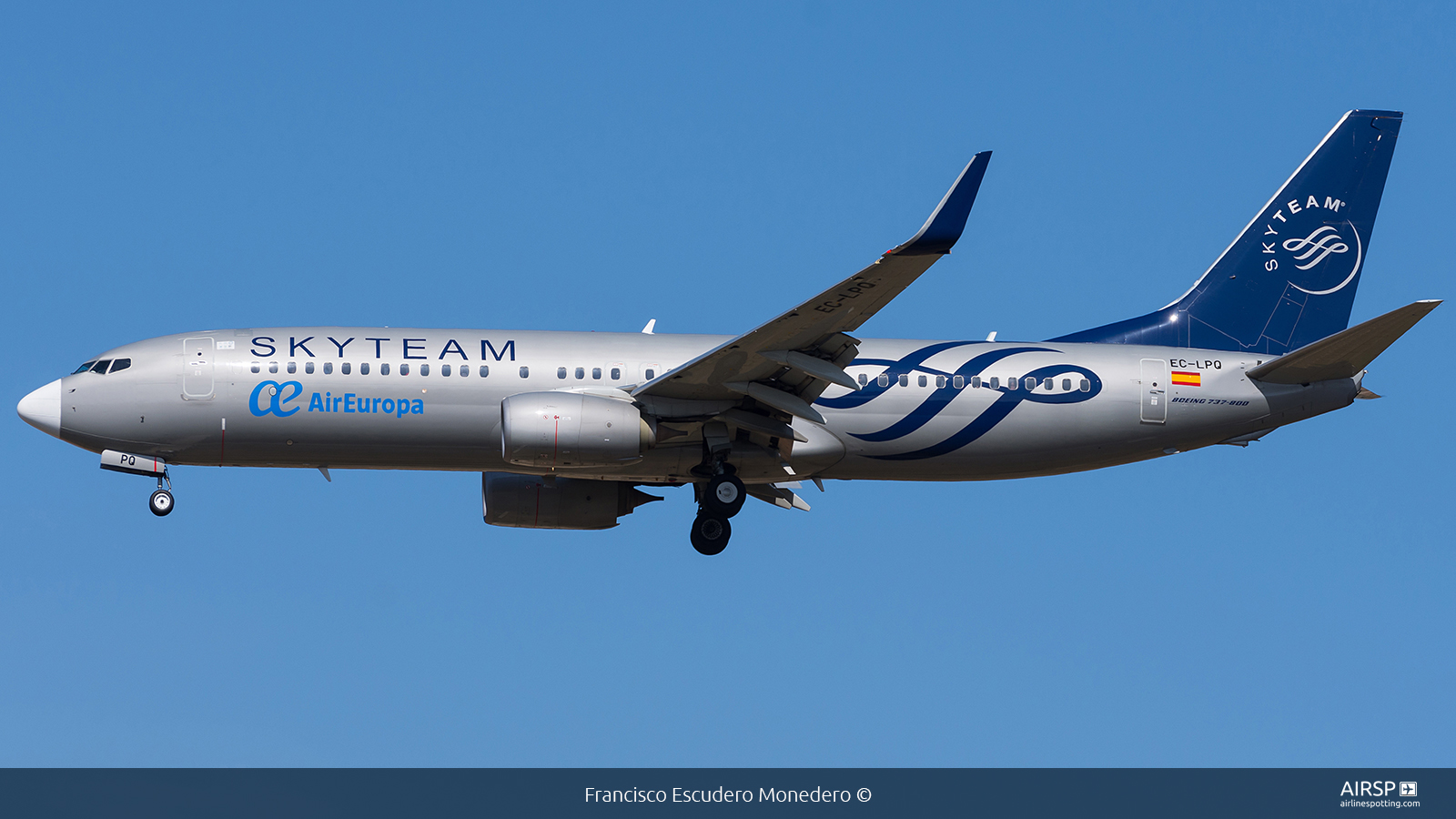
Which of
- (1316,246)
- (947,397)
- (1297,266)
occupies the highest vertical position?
(1316,246)

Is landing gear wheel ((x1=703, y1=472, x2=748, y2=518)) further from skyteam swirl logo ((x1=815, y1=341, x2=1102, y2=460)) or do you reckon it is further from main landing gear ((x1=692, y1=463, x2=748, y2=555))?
skyteam swirl logo ((x1=815, y1=341, x2=1102, y2=460))

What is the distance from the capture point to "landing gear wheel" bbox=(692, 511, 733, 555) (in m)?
32.5

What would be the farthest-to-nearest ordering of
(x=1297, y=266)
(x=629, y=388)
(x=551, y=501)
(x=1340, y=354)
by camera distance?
(x=1297, y=266) → (x=551, y=501) → (x=1340, y=354) → (x=629, y=388)

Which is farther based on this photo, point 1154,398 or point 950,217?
point 1154,398

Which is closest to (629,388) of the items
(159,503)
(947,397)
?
(947,397)

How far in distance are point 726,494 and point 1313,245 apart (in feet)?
49.1

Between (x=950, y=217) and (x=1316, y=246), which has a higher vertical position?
(x=1316, y=246)

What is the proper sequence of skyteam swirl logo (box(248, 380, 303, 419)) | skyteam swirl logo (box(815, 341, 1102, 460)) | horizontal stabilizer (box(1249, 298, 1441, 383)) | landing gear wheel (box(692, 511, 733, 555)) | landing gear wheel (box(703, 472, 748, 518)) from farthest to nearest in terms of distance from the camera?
1. landing gear wheel (box(692, 511, 733, 555))
2. skyteam swirl logo (box(815, 341, 1102, 460))
3. landing gear wheel (box(703, 472, 748, 518))
4. skyteam swirl logo (box(248, 380, 303, 419))
5. horizontal stabilizer (box(1249, 298, 1441, 383))

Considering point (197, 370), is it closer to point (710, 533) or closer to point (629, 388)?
point (629, 388)

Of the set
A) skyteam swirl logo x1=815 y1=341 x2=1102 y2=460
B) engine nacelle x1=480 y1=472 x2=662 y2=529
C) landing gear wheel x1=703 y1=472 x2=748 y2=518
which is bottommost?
landing gear wheel x1=703 y1=472 x2=748 y2=518

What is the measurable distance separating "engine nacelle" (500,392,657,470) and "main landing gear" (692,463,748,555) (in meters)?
1.98

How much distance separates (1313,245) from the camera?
36344 mm

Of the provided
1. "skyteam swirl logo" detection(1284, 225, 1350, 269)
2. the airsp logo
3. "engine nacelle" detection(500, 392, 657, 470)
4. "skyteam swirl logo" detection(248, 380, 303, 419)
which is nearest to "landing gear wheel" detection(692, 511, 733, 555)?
"engine nacelle" detection(500, 392, 657, 470)

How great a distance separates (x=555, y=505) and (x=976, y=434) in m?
9.12
